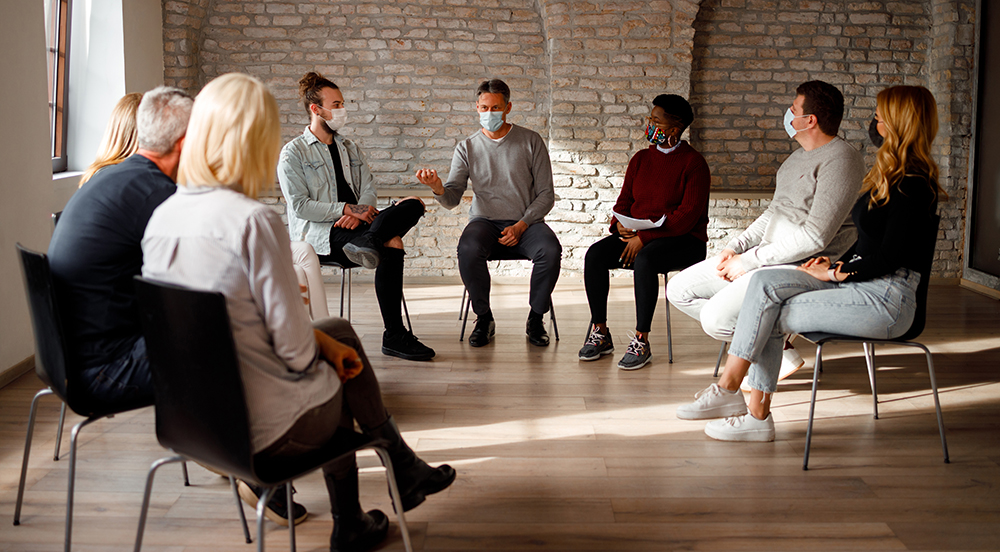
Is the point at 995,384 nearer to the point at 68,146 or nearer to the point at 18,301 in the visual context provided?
the point at 18,301

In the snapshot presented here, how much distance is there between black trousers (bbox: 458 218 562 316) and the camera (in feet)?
13.9

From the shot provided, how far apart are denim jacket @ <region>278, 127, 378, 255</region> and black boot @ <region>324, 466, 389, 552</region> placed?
2.15 meters

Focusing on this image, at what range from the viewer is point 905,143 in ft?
8.83

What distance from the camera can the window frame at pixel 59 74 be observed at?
4871mm

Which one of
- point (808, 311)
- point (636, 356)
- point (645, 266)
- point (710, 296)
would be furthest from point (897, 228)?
point (636, 356)

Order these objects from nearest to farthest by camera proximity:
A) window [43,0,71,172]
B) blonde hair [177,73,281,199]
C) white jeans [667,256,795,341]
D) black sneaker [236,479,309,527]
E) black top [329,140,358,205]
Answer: blonde hair [177,73,281,199] → black sneaker [236,479,309,527] → white jeans [667,256,795,341] → black top [329,140,358,205] → window [43,0,71,172]

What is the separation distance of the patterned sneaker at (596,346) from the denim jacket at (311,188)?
1.47 m

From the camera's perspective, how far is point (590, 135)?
20.1 feet

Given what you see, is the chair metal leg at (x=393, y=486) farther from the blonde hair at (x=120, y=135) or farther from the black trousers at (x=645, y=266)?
the black trousers at (x=645, y=266)

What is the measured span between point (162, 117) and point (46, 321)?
64cm

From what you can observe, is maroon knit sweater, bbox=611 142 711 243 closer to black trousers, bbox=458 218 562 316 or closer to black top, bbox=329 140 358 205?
black trousers, bbox=458 218 562 316

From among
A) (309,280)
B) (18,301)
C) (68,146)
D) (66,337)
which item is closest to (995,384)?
(309,280)

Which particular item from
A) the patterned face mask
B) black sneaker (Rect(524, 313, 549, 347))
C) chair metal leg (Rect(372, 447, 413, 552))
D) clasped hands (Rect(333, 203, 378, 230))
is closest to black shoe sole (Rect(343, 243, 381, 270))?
clasped hands (Rect(333, 203, 378, 230))

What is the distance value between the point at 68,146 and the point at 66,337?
3.71 meters
